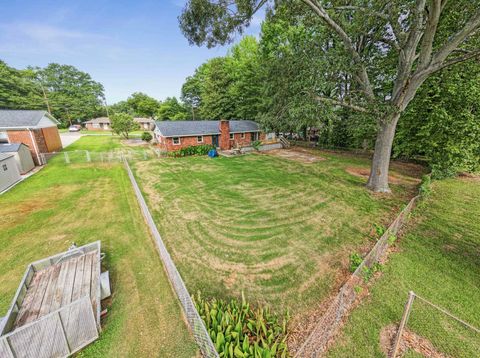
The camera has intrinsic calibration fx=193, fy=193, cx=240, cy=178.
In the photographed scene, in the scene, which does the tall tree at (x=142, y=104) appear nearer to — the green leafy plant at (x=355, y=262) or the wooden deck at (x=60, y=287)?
the wooden deck at (x=60, y=287)

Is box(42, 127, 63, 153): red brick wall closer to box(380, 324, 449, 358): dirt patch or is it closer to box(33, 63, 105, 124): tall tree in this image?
box(380, 324, 449, 358): dirt patch

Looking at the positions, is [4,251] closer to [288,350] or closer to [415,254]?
[288,350]

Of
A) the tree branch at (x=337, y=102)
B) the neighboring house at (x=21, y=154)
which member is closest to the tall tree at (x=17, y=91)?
the neighboring house at (x=21, y=154)

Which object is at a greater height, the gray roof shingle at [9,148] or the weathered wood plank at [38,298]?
the gray roof shingle at [9,148]

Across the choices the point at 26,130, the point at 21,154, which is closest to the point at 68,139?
the point at 26,130

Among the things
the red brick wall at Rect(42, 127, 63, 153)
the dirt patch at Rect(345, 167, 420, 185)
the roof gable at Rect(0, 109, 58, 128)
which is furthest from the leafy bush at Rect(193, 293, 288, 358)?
the red brick wall at Rect(42, 127, 63, 153)

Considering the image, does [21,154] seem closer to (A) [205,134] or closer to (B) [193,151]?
(B) [193,151]
